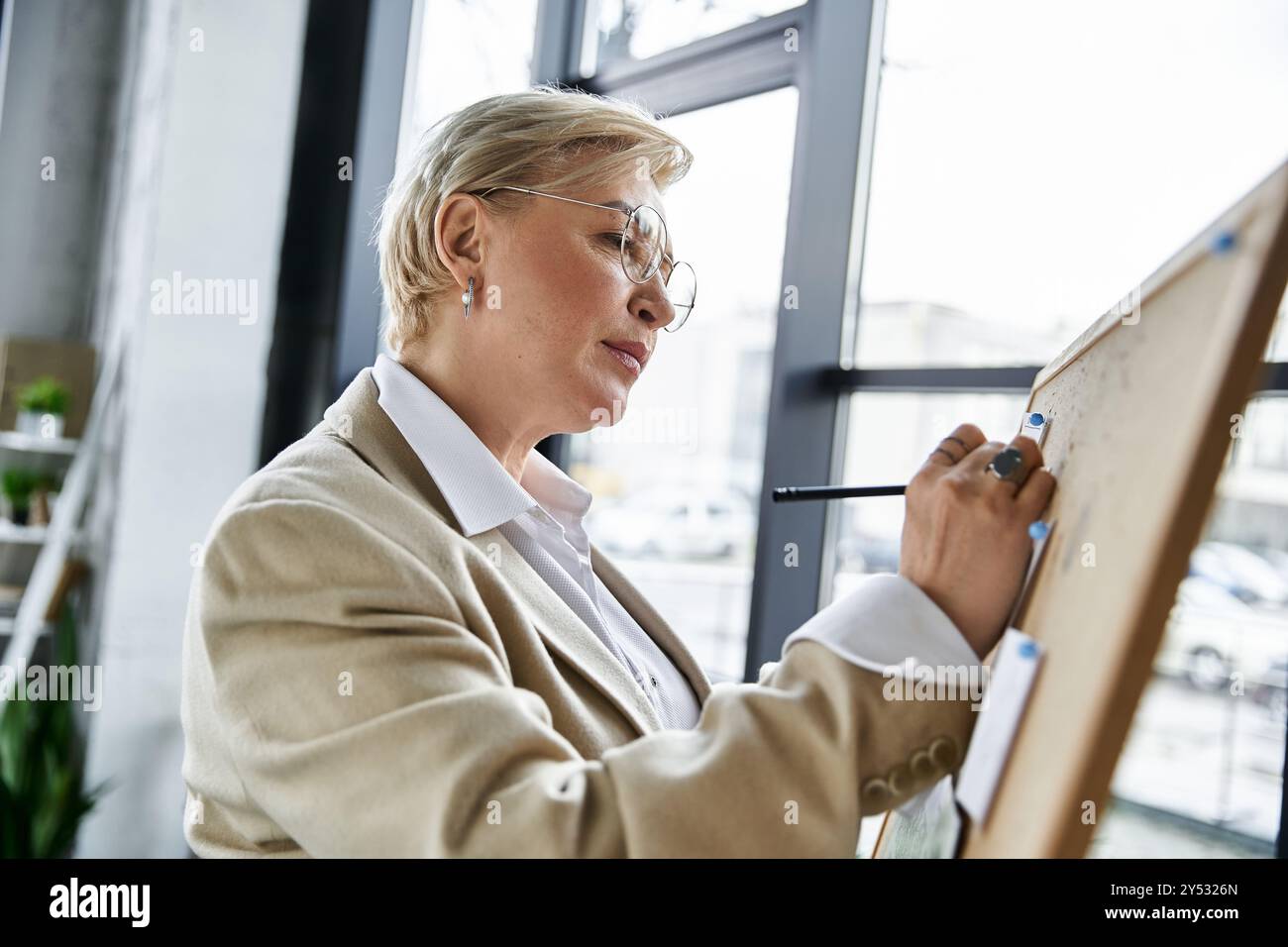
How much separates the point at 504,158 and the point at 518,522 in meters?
0.47

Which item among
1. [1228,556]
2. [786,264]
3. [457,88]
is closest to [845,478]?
[786,264]

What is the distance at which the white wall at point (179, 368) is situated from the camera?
279 centimetres

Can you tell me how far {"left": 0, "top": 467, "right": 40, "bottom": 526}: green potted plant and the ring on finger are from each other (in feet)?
10.1

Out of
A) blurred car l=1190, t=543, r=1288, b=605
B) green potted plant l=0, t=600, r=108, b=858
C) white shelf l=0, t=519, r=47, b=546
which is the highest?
blurred car l=1190, t=543, r=1288, b=605

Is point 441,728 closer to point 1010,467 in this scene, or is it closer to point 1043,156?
point 1010,467

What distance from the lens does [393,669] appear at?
0.82 meters

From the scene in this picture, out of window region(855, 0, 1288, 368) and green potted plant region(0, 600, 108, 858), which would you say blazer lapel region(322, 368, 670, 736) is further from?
green potted plant region(0, 600, 108, 858)

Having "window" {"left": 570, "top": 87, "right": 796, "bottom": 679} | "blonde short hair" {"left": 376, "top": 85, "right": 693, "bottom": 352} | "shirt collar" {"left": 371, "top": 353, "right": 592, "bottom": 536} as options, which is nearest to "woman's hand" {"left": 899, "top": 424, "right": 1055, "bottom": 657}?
"shirt collar" {"left": 371, "top": 353, "right": 592, "bottom": 536}

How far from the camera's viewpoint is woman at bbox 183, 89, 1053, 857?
77cm

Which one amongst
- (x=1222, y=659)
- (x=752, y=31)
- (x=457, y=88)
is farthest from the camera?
(x=457, y=88)

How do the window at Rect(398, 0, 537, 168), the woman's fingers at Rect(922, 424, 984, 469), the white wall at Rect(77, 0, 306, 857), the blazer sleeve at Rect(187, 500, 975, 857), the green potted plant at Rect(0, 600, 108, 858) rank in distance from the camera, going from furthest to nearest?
1. the window at Rect(398, 0, 537, 168)
2. the white wall at Rect(77, 0, 306, 857)
3. the green potted plant at Rect(0, 600, 108, 858)
4. the woman's fingers at Rect(922, 424, 984, 469)
5. the blazer sleeve at Rect(187, 500, 975, 857)

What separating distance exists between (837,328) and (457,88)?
5.38 feet

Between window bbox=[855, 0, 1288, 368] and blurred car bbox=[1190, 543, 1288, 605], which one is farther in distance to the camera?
window bbox=[855, 0, 1288, 368]

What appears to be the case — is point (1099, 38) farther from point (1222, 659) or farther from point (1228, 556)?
point (1222, 659)
